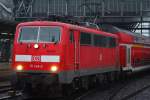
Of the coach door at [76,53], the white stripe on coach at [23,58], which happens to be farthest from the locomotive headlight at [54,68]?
the coach door at [76,53]

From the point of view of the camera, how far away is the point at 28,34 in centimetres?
1634

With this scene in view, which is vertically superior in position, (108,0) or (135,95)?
(108,0)

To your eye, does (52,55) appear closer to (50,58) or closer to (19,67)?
(50,58)

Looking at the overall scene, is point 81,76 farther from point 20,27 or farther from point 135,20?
point 135,20

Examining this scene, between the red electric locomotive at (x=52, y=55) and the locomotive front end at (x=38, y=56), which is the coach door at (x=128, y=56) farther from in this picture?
the locomotive front end at (x=38, y=56)

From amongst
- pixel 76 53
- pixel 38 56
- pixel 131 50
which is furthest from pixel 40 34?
pixel 131 50

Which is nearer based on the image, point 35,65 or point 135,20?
point 35,65

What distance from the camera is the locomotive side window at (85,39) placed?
17.6 m

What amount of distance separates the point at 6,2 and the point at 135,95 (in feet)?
225

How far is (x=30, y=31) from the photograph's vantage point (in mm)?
16359

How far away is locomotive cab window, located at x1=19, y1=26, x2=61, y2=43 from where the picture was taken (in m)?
16.0

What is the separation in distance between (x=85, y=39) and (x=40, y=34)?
2.59m

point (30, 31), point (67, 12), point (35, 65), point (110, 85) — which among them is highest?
point (67, 12)

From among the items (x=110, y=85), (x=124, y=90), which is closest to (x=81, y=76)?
(x=124, y=90)
